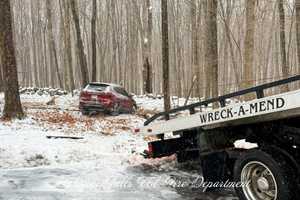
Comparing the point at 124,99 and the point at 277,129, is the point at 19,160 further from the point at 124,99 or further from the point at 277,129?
the point at 124,99

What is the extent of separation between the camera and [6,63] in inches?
596

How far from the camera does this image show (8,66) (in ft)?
49.8

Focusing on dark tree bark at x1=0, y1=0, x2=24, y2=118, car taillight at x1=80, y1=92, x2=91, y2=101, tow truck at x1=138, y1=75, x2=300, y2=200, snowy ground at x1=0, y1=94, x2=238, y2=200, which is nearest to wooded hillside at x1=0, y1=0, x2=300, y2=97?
car taillight at x1=80, y1=92, x2=91, y2=101

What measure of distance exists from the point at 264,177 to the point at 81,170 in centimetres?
377

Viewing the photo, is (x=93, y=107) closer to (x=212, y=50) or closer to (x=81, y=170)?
(x=212, y=50)

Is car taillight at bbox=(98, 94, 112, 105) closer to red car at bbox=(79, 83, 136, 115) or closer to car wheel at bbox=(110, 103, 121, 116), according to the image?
red car at bbox=(79, 83, 136, 115)

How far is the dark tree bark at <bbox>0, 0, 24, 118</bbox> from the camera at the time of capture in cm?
1510

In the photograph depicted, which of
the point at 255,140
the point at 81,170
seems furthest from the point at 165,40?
the point at 255,140

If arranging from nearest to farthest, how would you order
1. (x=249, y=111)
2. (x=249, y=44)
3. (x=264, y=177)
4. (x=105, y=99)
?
(x=249, y=111) → (x=264, y=177) → (x=249, y=44) → (x=105, y=99)

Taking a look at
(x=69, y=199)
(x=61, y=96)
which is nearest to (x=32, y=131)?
(x=69, y=199)

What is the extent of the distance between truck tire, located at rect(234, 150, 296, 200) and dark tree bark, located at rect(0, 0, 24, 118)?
431 inches

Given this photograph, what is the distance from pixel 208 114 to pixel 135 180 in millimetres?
2015

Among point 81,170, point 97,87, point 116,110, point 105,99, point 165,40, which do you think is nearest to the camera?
point 81,170

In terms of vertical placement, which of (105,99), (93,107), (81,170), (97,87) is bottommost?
(81,170)
